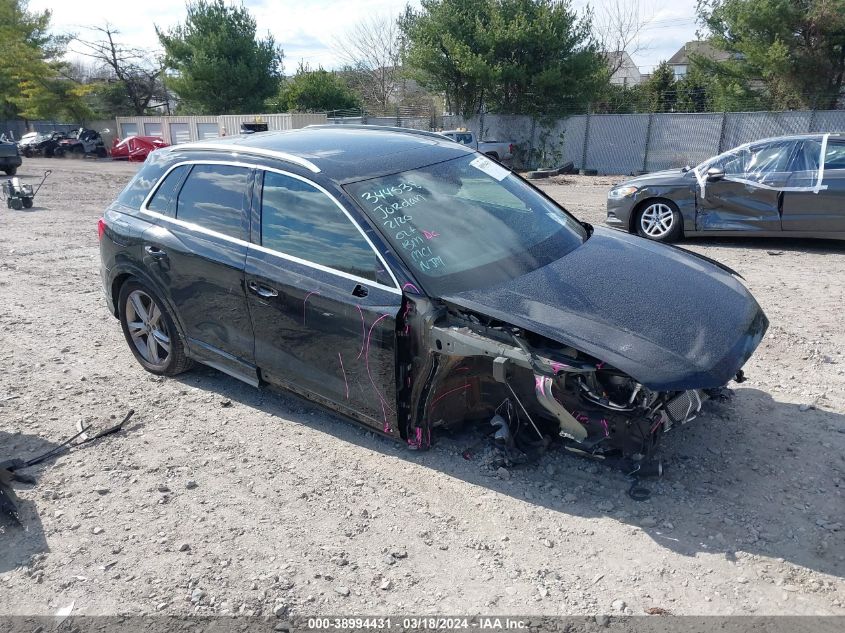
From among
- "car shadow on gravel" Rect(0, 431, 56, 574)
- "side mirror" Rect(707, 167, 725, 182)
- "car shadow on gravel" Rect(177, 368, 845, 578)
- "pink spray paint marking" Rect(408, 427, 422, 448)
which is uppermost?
"side mirror" Rect(707, 167, 725, 182)

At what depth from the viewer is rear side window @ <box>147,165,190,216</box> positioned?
4.90 meters

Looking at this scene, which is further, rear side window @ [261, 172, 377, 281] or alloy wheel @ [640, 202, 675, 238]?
alloy wheel @ [640, 202, 675, 238]

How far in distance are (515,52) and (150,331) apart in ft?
81.9

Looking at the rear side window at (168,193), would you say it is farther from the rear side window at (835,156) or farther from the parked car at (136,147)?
the parked car at (136,147)

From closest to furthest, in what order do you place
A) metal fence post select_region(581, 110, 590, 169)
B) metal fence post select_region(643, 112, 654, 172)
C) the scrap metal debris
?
the scrap metal debris
metal fence post select_region(643, 112, 654, 172)
metal fence post select_region(581, 110, 590, 169)

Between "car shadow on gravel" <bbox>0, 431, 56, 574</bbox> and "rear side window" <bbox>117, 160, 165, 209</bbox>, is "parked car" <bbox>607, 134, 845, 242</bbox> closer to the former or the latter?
"rear side window" <bbox>117, 160, 165, 209</bbox>

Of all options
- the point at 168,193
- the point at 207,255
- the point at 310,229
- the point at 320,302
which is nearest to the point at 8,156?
the point at 168,193

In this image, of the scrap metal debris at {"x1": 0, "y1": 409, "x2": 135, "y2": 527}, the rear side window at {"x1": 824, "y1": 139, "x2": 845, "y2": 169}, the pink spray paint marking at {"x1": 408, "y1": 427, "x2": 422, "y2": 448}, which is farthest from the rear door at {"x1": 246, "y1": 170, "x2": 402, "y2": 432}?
the rear side window at {"x1": 824, "y1": 139, "x2": 845, "y2": 169}

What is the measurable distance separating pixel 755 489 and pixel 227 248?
3.37 m

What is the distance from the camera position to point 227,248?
440cm

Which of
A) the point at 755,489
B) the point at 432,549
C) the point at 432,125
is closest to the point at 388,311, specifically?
the point at 432,549

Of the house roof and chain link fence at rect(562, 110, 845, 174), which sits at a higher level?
the house roof

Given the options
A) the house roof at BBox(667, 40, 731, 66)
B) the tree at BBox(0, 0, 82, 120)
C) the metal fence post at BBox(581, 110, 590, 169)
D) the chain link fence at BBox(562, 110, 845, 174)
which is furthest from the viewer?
the tree at BBox(0, 0, 82, 120)

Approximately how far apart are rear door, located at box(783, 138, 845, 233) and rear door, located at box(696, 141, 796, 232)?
0.14 m
